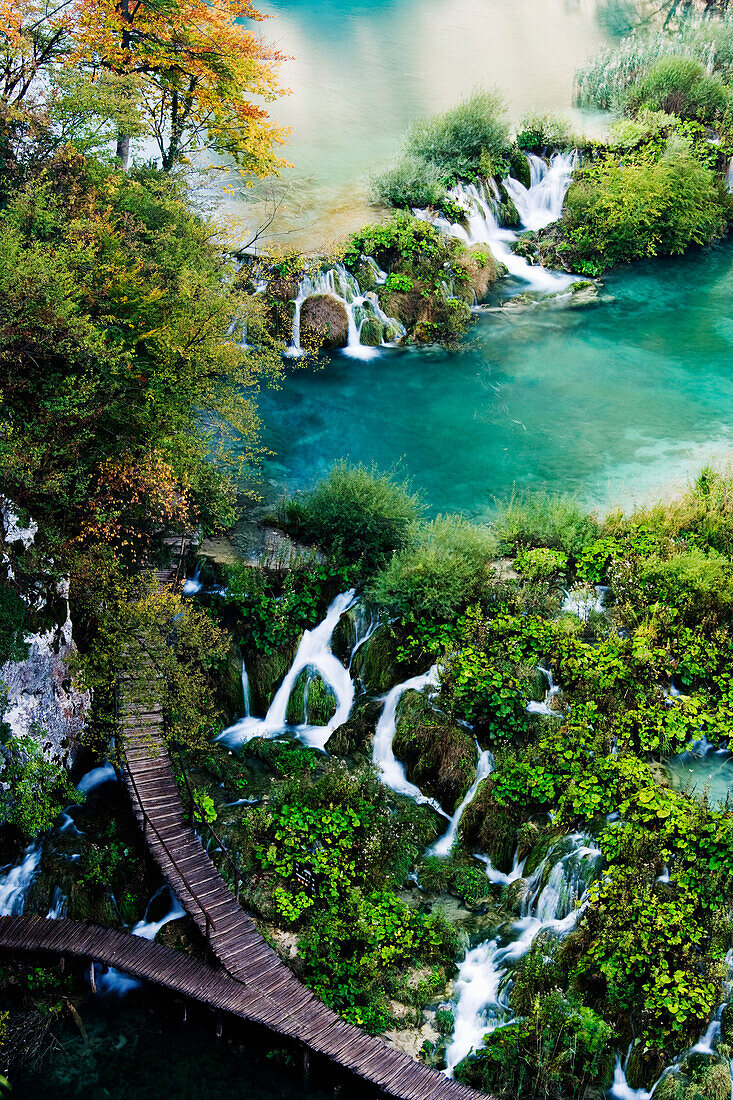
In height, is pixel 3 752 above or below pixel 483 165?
below

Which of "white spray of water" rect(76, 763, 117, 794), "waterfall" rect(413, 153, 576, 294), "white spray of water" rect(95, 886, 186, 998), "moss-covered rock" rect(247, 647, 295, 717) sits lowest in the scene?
"white spray of water" rect(95, 886, 186, 998)

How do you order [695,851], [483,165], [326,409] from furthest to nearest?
[483,165]
[326,409]
[695,851]

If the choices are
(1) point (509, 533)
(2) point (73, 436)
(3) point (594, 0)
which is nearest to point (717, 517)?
(1) point (509, 533)

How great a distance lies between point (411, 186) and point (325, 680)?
19229 mm

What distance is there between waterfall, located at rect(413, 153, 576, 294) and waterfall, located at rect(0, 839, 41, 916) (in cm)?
2236

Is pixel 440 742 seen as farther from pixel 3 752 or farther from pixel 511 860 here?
pixel 3 752

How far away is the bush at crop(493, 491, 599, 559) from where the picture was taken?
1897cm

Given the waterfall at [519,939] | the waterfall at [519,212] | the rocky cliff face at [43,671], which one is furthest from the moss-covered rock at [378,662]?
the waterfall at [519,212]

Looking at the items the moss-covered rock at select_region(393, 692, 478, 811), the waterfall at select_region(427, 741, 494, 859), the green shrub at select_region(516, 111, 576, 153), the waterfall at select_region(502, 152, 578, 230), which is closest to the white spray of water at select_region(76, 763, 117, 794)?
the moss-covered rock at select_region(393, 692, 478, 811)

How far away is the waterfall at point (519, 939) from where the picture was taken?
507 inches

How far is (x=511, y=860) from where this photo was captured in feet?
48.3

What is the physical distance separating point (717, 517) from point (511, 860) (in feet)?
27.6

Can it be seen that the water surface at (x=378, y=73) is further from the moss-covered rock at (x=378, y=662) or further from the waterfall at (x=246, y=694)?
the waterfall at (x=246, y=694)

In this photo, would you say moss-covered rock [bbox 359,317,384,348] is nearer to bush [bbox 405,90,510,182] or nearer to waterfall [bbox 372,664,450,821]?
bush [bbox 405,90,510,182]
